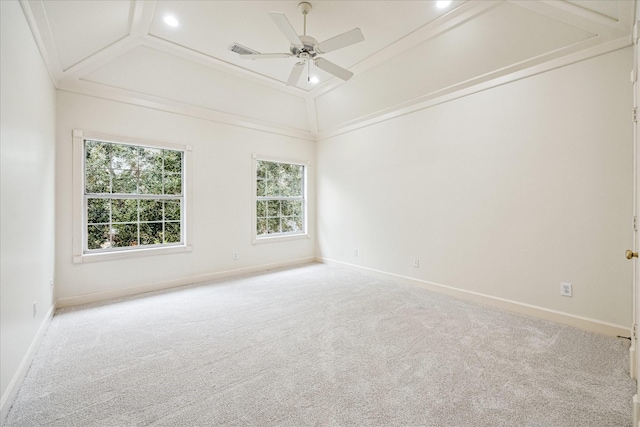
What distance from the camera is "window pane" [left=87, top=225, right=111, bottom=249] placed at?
3529 mm

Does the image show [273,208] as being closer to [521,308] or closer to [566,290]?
[521,308]

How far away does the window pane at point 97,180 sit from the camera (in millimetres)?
3514

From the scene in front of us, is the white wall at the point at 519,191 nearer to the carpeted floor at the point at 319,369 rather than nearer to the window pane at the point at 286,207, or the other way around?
the carpeted floor at the point at 319,369

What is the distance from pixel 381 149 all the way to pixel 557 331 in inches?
120

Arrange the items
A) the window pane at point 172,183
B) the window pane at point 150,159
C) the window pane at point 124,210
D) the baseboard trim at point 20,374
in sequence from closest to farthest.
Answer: the baseboard trim at point 20,374, the window pane at point 124,210, the window pane at point 150,159, the window pane at point 172,183

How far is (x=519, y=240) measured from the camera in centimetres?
307

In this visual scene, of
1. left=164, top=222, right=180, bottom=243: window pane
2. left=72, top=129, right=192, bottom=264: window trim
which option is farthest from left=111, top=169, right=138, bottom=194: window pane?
left=164, top=222, right=180, bottom=243: window pane

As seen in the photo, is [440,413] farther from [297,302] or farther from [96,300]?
[96,300]

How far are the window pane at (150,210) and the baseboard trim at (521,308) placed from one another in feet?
11.2

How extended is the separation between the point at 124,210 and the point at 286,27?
3.10 meters

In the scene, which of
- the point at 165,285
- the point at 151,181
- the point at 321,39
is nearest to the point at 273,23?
the point at 321,39

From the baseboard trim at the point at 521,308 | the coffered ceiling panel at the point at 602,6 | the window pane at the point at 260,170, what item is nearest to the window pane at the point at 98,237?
the window pane at the point at 260,170

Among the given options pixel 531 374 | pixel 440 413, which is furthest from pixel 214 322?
pixel 531 374

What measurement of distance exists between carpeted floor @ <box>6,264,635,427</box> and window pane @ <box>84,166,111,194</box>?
4.66ft
